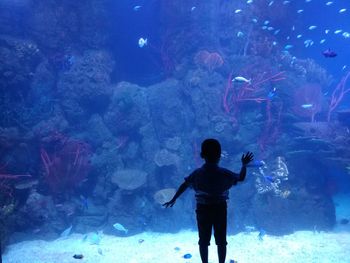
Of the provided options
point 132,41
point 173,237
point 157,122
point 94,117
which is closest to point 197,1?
point 132,41

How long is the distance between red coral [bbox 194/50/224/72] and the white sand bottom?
7.49 m

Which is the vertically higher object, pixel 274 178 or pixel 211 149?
pixel 211 149

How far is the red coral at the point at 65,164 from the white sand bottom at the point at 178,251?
1.99 metres

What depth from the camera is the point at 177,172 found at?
466 inches

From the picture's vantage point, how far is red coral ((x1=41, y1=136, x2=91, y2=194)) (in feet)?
37.1

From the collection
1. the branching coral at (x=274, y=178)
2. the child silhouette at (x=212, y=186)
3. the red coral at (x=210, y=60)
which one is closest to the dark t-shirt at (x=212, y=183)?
the child silhouette at (x=212, y=186)

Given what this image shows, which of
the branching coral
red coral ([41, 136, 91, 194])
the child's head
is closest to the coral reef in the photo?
red coral ([41, 136, 91, 194])

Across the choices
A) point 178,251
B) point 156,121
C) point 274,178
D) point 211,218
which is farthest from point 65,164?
point 211,218

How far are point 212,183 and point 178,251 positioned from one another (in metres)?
6.09

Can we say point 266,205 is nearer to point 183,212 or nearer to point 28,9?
point 183,212

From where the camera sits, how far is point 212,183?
3189mm

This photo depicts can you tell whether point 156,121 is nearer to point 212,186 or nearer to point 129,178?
point 129,178

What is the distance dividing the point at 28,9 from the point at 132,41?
5.67 metres

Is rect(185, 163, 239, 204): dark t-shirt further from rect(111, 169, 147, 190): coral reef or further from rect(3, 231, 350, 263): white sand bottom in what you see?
rect(111, 169, 147, 190): coral reef
